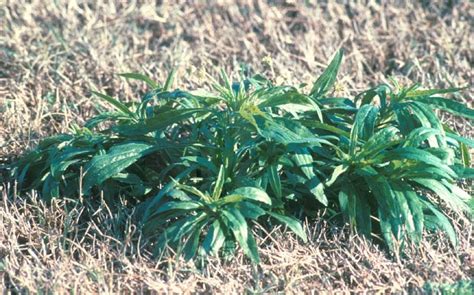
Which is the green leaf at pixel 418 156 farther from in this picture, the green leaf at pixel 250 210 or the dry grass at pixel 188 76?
the green leaf at pixel 250 210

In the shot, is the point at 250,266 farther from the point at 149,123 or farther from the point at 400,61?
the point at 400,61

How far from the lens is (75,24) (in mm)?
7250

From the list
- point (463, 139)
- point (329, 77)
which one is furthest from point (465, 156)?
point (329, 77)

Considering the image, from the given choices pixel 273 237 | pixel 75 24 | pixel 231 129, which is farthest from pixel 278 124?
pixel 75 24

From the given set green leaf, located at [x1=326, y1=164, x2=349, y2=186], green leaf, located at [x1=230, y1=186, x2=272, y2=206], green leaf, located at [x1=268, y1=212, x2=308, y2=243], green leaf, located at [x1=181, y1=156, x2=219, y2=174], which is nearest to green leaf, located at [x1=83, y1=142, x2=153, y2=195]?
green leaf, located at [x1=181, y1=156, x2=219, y2=174]

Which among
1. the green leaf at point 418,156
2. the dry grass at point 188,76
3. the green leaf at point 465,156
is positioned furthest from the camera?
the green leaf at point 465,156

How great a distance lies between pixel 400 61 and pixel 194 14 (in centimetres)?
171

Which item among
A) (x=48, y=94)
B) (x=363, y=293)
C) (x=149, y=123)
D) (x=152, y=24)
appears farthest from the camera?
(x=152, y=24)

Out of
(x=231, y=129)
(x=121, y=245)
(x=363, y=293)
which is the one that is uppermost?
(x=231, y=129)

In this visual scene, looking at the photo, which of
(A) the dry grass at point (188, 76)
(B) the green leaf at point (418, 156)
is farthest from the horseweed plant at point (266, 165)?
(A) the dry grass at point (188, 76)

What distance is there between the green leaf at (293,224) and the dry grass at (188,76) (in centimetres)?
10

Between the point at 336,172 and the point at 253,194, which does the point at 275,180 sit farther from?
the point at 336,172

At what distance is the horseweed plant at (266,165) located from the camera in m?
4.47

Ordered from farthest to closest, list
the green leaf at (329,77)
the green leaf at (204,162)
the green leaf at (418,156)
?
the green leaf at (329,77) < the green leaf at (204,162) < the green leaf at (418,156)
